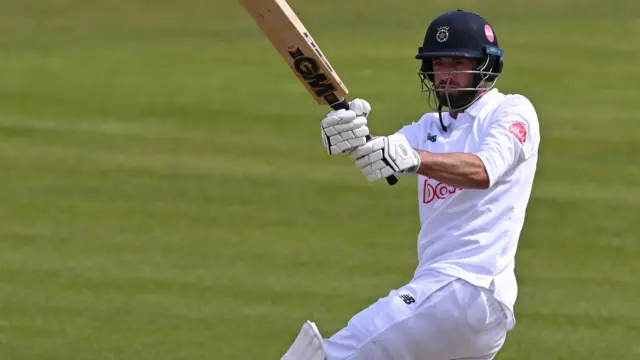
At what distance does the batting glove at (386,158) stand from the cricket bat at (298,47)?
0.29m

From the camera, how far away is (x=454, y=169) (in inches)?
175

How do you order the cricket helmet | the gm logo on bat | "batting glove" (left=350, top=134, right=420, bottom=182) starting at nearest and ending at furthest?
"batting glove" (left=350, top=134, right=420, bottom=182), the gm logo on bat, the cricket helmet

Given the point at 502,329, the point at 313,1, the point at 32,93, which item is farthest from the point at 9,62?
the point at 502,329

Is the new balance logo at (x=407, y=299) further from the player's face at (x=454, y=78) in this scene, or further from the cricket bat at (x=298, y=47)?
the player's face at (x=454, y=78)

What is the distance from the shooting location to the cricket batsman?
4527 millimetres

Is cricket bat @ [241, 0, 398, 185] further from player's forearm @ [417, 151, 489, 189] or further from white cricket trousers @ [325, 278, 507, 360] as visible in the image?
white cricket trousers @ [325, 278, 507, 360]

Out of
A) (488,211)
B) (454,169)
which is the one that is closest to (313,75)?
(454,169)

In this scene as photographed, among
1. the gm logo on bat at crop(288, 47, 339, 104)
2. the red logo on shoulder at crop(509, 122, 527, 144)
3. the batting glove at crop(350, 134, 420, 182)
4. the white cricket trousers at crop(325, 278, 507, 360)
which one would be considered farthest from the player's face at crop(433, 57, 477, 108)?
the white cricket trousers at crop(325, 278, 507, 360)

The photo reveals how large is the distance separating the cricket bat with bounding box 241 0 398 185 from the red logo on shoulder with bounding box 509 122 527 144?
1.74 ft

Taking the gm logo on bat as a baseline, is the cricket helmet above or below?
below

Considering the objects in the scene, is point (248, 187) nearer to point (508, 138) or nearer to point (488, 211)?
point (488, 211)

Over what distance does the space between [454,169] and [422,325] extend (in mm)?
683

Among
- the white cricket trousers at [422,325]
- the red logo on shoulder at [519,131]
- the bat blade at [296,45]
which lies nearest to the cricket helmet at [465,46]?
the red logo on shoulder at [519,131]

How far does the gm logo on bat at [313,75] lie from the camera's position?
16.0 feet
